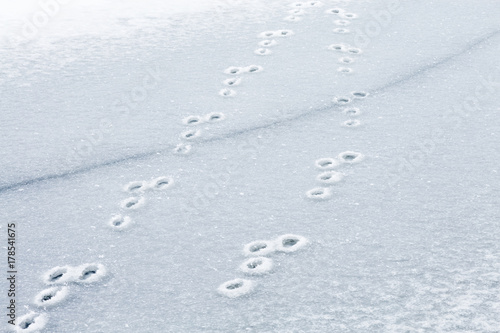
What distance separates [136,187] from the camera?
231 centimetres

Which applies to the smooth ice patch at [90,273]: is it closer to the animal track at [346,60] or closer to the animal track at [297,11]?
the animal track at [346,60]

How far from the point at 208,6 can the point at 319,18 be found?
2.62 ft

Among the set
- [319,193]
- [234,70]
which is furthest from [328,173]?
[234,70]

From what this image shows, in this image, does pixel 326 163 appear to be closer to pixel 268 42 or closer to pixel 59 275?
pixel 59 275

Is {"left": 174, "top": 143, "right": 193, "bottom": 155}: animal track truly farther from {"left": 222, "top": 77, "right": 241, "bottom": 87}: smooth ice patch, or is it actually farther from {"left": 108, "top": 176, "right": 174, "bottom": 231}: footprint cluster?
{"left": 222, "top": 77, "right": 241, "bottom": 87}: smooth ice patch

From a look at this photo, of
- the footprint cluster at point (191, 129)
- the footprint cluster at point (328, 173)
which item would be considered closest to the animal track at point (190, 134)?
the footprint cluster at point (191, 129)

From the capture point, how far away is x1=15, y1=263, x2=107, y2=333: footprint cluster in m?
1.73

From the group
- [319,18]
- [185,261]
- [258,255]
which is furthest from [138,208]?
[319,18]

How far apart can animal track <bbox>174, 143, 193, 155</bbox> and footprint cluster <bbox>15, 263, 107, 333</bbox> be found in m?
0.71

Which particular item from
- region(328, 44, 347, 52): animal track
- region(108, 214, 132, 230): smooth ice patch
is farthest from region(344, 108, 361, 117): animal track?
region(108, 214, 132, 230): smooth ice patch

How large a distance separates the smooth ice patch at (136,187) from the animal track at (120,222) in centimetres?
17

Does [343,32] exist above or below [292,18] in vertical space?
below

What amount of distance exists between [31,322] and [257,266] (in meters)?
0.70

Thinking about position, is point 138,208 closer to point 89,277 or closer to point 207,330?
point 89,277
